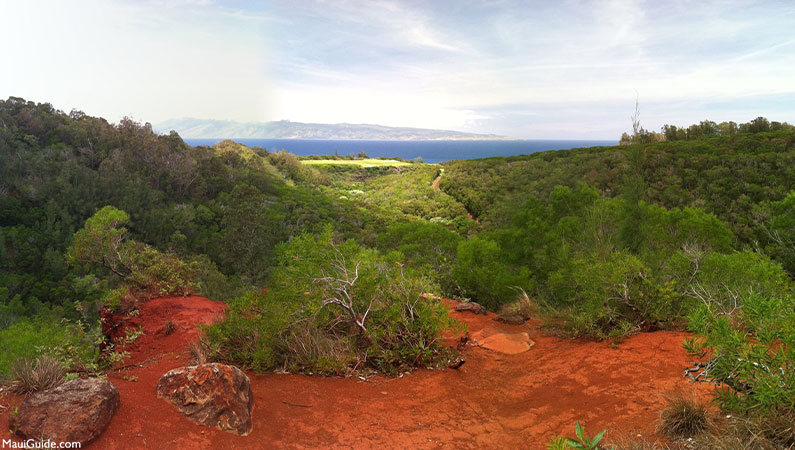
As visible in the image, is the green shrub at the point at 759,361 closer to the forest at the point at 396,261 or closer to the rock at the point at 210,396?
the forest at the point at 396,261

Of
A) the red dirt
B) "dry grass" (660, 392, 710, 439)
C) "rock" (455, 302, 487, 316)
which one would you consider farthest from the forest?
"rock" (455, 302, 487, 316)

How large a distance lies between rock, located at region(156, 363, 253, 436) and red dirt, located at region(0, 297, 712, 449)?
91mm

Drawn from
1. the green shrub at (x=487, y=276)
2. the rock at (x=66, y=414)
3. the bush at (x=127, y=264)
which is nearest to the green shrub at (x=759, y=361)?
the rock at (x=66, y=414)

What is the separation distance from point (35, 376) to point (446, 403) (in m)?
4.32

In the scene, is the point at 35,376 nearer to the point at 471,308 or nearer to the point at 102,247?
the point at 471,308

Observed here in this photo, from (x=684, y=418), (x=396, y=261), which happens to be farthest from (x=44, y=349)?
(x=684, y=418)

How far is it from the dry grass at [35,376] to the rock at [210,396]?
0.94m

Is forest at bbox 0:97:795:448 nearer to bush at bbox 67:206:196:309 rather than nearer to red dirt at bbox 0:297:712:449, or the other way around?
bush at bbox 67:206:196:309

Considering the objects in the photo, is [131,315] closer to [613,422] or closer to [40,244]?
[613,422]

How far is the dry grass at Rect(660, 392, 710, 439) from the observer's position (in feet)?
11.1

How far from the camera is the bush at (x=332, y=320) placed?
228 inches

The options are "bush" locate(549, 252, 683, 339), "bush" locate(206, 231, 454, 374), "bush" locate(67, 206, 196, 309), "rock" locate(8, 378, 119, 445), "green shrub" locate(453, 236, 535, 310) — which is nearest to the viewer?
"rock" locate(8, 378, 119, 445)

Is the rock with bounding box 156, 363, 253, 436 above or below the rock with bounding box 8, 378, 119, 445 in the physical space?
below

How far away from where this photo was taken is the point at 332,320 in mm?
6395
